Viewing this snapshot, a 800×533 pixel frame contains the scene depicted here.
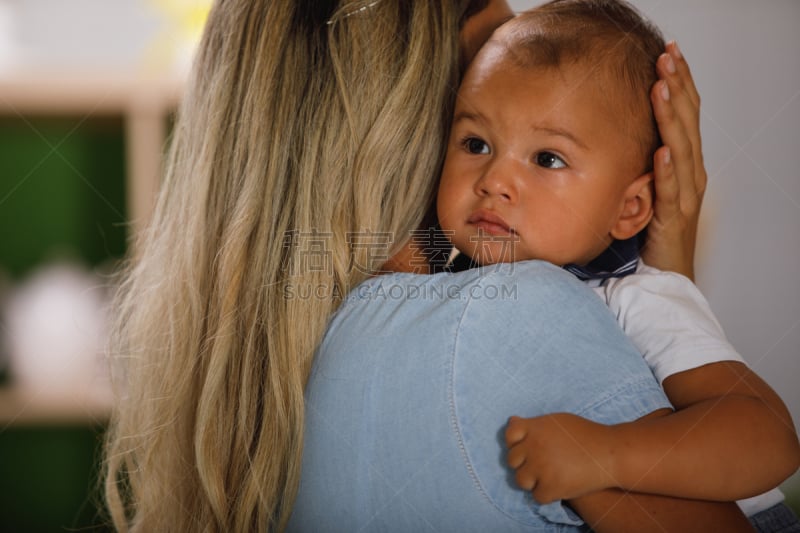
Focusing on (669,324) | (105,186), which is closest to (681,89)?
(669,324)

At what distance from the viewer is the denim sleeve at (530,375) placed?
693mm

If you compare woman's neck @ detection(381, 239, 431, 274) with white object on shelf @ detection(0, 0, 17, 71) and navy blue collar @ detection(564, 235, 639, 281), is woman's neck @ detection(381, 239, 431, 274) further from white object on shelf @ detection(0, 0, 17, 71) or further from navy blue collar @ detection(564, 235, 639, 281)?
white object on shelf @ detection(0, 0, 17, 71)

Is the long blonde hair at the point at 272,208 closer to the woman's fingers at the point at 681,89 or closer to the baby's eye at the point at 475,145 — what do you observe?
the baby's eye at the point at 475,145

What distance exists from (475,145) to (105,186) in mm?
1721

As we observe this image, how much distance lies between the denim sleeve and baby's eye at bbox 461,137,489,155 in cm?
31

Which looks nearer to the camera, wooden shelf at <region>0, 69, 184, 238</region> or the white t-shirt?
the white t-shirt

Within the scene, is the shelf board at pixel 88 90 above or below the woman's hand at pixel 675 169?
above

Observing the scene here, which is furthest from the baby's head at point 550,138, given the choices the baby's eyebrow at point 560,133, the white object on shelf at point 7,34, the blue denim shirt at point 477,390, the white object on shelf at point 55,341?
the white object on shelf at point 7,34

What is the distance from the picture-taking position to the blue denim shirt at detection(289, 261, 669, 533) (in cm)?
70

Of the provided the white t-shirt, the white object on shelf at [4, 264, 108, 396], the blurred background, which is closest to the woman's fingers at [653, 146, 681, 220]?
the white t-shirt

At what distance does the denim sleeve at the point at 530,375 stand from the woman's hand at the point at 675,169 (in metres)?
0.34

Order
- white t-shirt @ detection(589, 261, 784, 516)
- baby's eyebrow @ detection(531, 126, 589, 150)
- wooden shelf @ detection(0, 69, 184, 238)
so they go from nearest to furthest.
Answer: white t-shirt @ detection(589, 261, 784, 516)
baby's eyebrow @ detection(531, 126, 589, 150)
wooden shelf @ detection(0, 69, 184, 238)

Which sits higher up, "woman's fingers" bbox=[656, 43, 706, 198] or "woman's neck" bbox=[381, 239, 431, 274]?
"woman's fingers" bbox=[656, 43, 706, 198]

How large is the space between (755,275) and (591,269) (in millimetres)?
1431
